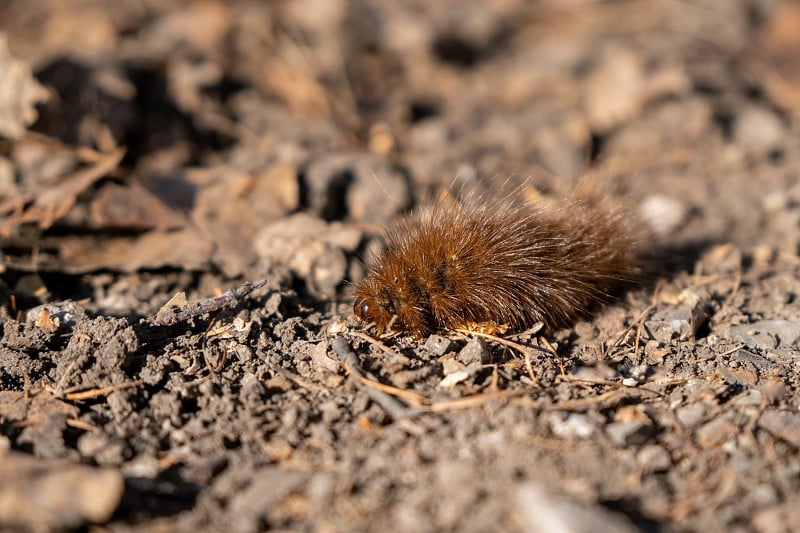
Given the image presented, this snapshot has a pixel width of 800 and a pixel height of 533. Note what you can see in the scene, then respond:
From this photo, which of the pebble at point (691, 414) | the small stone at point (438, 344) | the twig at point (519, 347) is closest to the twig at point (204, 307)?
the small stone at point (438, 344)

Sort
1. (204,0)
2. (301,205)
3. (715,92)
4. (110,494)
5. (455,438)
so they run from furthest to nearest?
(204,0)
(715,92)
(301,205)
(455,438)
(110,494)

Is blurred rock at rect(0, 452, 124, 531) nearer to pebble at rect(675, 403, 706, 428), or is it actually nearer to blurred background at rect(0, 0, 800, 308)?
blurred background at rect(0, 0, 800, 308)

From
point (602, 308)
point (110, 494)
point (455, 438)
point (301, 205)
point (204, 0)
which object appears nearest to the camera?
point (110, 494)

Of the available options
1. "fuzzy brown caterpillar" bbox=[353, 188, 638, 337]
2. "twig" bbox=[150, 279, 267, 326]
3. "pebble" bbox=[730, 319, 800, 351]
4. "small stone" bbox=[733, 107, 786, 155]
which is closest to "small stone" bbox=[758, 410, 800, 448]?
"pebble" bbox=[730, 319, 800, 351]

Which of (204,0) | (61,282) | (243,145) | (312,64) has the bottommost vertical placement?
(61,282)

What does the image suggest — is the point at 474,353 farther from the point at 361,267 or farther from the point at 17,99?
the point at 17,99

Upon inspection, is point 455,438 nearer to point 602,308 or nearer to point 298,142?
point 602,308

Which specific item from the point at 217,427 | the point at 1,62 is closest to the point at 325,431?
the point at 217,427
